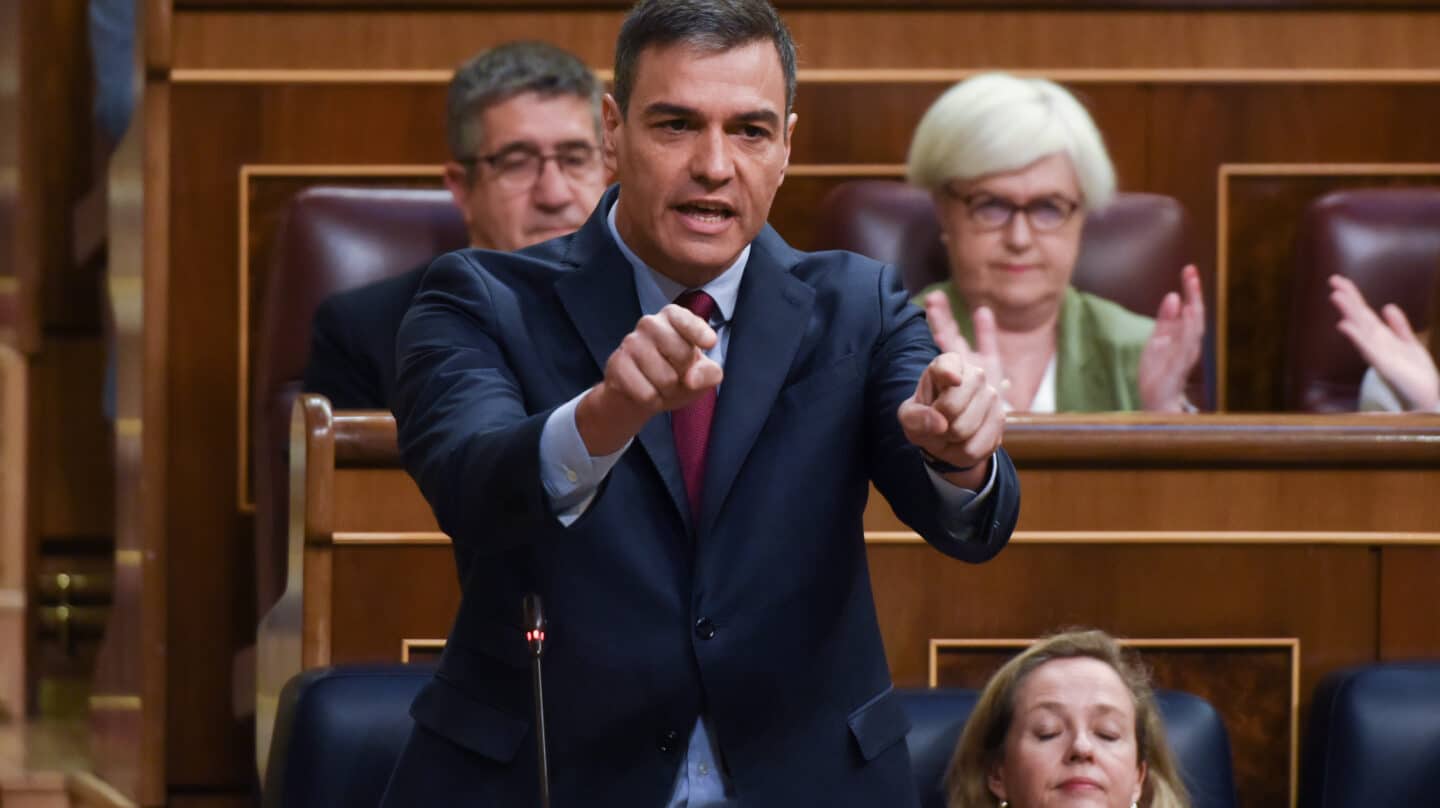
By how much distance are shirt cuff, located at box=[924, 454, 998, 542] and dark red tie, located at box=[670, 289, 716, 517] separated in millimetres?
72

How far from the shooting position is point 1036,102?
1.34m

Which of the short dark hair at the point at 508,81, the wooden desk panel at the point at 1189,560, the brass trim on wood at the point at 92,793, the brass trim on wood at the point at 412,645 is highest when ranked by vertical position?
the short dark hair at the point at 508,81

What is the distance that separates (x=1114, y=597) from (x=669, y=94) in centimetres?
53

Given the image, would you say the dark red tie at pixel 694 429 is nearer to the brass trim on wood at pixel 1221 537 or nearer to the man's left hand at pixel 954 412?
the man's left hand at pixel 954 412

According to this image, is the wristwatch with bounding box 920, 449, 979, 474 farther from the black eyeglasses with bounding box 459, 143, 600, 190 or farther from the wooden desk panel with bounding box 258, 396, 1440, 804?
the black eyeglasses with bounding box 459, 143, 600, 190

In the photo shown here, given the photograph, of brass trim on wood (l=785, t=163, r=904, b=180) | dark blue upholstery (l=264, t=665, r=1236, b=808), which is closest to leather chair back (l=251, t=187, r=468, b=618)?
brass trim on wood (l=785, t=163, r=904, b=180)

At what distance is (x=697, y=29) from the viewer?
619 millimetres

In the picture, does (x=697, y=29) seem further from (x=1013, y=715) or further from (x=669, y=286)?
(x=1013, y=715)

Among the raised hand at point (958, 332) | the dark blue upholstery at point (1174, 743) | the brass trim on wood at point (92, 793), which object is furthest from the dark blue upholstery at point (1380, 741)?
the brass trim on wood at point (92, 793)

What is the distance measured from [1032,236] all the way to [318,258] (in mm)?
Answer: 461

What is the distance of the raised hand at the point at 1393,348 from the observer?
51.3 inches

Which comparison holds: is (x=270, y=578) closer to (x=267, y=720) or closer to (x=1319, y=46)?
(x=267, y=720)

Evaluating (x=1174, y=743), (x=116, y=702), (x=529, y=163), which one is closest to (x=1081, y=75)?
(x=529, y=163)

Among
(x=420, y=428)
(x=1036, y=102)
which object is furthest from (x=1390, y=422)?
(x=420, y=428)
